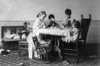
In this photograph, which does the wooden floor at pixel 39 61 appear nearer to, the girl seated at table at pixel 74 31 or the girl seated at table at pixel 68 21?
the girl seated at table at pixel 74 31

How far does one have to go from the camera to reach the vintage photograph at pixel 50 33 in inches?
77.6

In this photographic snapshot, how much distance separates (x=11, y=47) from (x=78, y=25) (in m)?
0.70

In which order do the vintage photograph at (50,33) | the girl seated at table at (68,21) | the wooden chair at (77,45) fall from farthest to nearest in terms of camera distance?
1. the girl seated at table at (68,21)
2. the wooden chair at (77,45)
3. the vintage photograph at (50,33)

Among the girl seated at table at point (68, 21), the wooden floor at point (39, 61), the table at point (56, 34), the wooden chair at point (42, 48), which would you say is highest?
the girl seated at table at point (68, 21)

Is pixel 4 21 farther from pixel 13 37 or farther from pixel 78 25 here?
pixel 78 25

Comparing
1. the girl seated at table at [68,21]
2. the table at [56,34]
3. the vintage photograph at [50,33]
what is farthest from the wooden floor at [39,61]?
the girl seated at table at [68,21]

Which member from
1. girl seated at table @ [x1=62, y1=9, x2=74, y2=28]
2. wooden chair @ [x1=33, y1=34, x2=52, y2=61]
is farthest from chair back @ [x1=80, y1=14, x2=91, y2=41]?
wooden chair @ [x1=33, y1=34, x2=52, y2=61]

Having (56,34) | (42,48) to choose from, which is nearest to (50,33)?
(56,34)

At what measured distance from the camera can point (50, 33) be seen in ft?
7.48

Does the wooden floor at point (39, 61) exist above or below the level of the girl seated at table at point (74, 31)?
below

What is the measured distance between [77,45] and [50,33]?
290mm

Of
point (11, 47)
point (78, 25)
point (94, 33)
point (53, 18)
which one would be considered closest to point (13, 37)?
point (11, 47)

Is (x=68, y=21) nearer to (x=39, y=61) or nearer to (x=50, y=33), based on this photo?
(x=50, y=33)

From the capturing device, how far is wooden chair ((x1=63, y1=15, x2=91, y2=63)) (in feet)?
7.03
